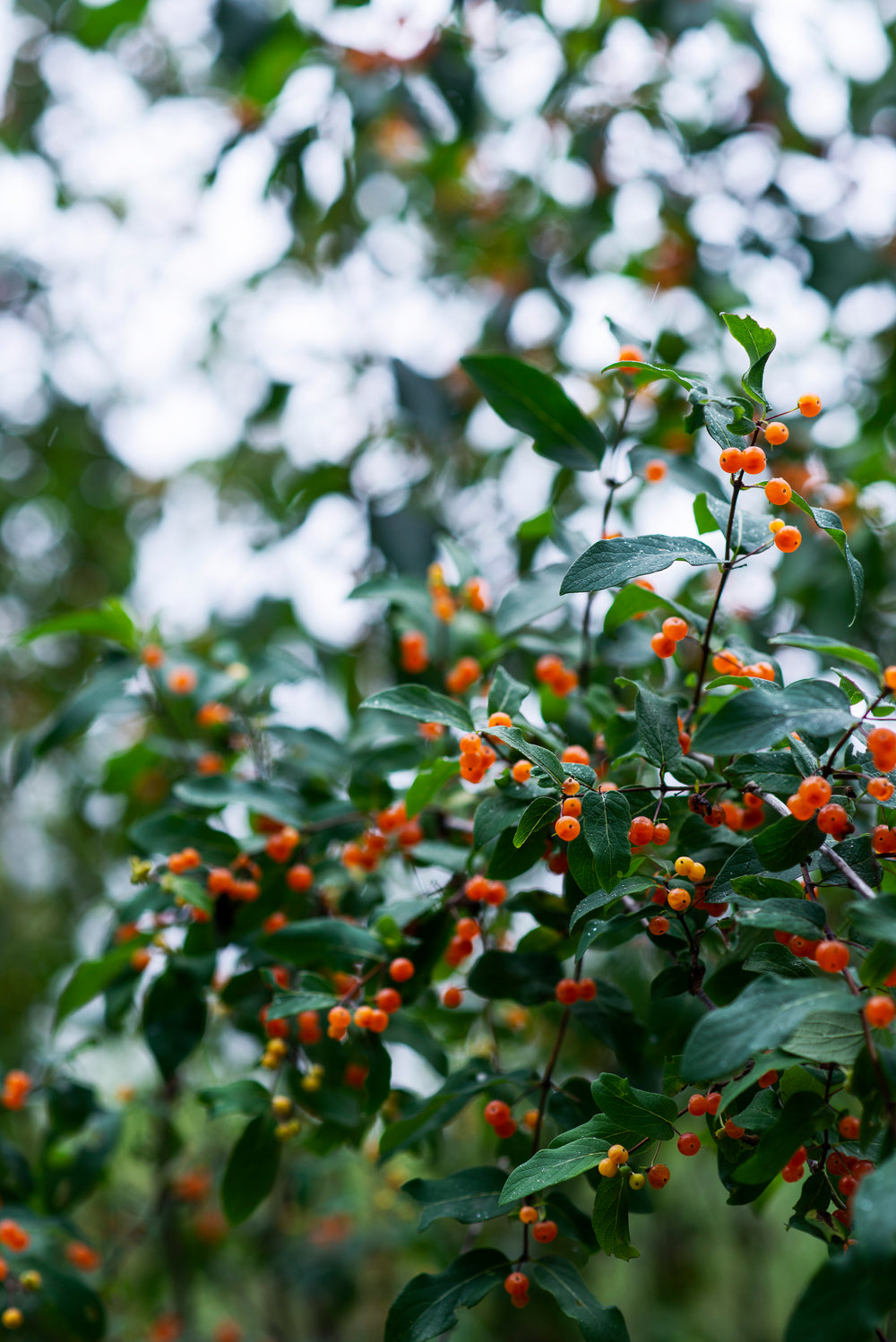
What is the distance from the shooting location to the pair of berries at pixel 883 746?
0.55m

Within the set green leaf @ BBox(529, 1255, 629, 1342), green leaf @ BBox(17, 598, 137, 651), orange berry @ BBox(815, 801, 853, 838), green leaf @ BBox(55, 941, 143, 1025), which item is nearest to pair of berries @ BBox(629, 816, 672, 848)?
orange berry @ BBox(815, 801, 853, 838)

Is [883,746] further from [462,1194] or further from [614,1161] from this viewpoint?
[462,1194]

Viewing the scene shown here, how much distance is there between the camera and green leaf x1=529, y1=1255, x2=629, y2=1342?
62 centimetres

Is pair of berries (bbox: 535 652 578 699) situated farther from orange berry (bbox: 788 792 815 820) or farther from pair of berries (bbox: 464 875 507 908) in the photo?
orange berry (bbox: 788 792 815 820)

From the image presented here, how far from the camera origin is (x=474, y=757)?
26.8 inches

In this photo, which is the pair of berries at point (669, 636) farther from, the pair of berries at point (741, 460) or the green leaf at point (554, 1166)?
the green leaf at point (554, 1166)

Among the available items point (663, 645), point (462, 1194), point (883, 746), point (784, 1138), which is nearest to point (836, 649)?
point (883, 746)

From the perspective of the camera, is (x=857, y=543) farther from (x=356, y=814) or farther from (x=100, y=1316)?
(x=100, y=1316)

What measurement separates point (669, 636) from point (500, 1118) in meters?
0.42

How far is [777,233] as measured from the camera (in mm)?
1700

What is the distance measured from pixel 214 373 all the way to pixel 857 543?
179 centimetres

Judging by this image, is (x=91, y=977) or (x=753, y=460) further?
(x=91, y=977)

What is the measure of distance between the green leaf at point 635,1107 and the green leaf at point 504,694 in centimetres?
26

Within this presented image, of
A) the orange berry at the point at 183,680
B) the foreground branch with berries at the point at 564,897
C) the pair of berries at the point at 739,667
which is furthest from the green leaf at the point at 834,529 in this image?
the orange berry at the point at 183,680
